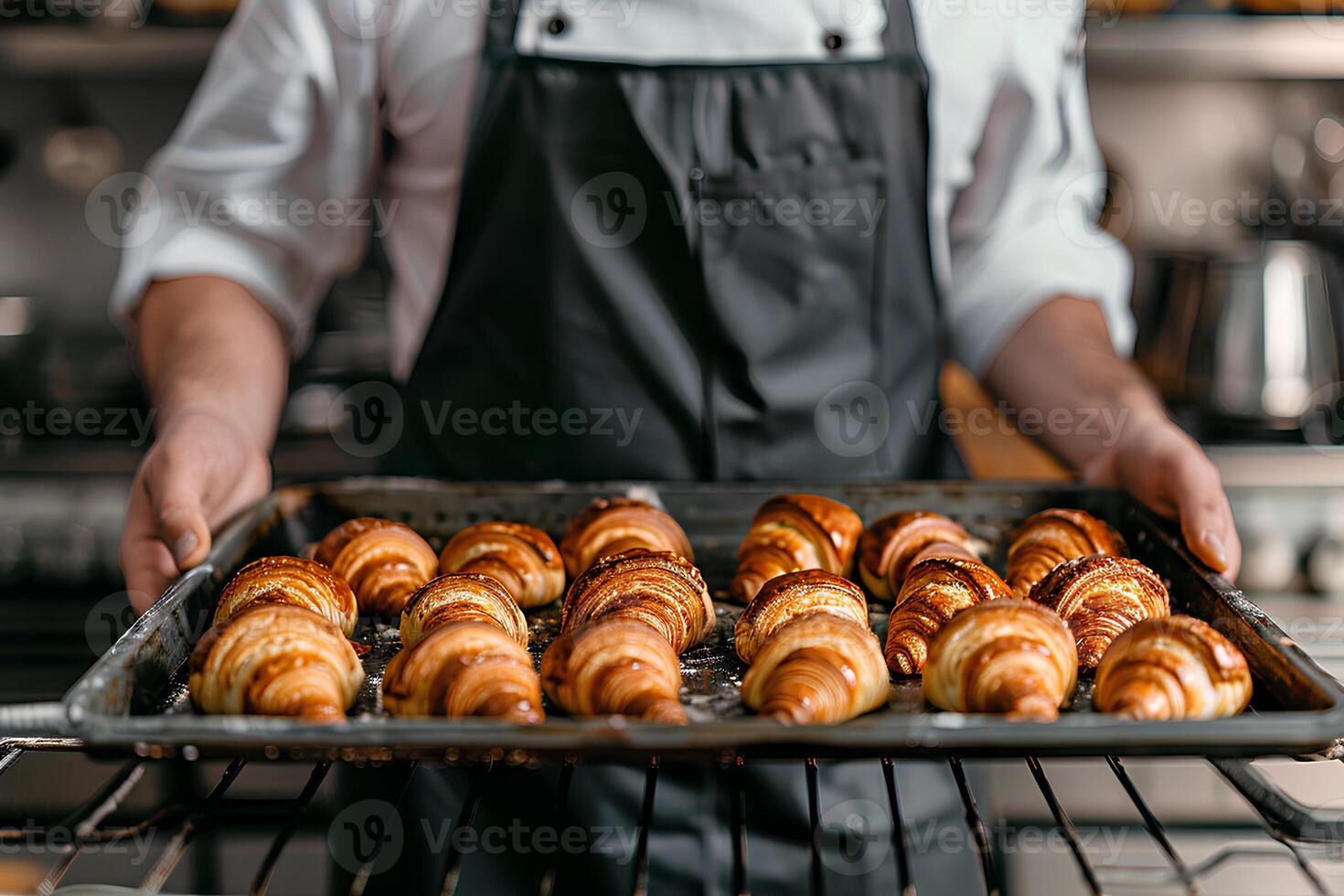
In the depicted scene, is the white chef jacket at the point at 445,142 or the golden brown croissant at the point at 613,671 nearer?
the golden brown croissant at the point at 613,671

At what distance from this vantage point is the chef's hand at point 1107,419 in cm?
133

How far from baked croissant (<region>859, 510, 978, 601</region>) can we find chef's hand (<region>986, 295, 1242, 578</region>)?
24 centimetres

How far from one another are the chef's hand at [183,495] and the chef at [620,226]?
14 cm

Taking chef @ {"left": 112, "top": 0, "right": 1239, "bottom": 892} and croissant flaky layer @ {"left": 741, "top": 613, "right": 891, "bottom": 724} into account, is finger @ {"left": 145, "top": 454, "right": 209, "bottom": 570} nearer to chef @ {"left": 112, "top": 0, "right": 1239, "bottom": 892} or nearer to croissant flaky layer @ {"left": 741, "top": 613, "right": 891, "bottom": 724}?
chef @ {"left": 112, "top": 0, "right": 1239, "bottom": 892}

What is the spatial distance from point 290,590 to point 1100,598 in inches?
32.3

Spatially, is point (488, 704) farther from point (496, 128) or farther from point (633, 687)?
point (496, 128)

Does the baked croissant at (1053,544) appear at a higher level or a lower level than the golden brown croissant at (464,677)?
lower

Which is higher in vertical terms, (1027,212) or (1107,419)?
(1027,212)
